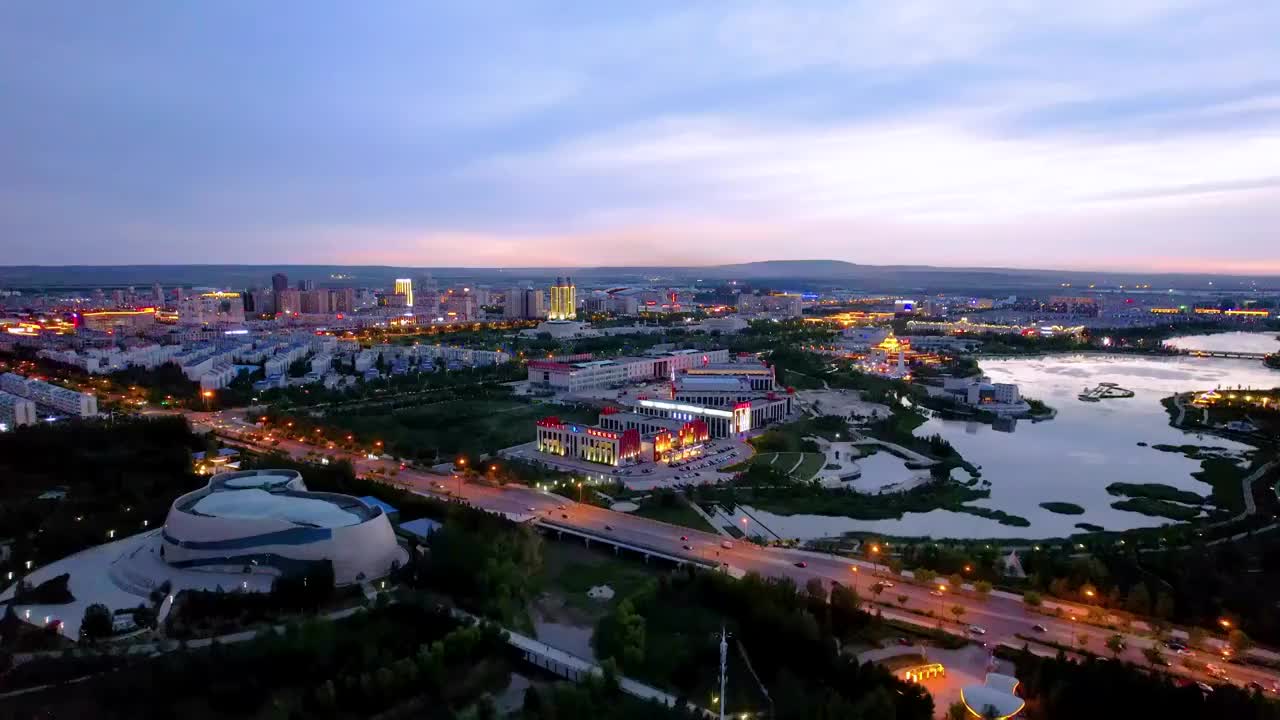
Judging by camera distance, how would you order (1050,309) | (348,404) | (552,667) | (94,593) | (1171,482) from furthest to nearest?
1. (1050,309)
2. (348,404)
3. (1171,482)
4. (94,593)
5. (552,667)

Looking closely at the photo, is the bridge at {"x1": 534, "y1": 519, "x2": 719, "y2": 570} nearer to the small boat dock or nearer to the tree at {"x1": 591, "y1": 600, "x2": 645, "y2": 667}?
the tree at {"x1": 591, "y1": 600, "x2": 645, "y2": 667}

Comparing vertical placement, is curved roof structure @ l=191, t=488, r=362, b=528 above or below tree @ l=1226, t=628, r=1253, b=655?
above

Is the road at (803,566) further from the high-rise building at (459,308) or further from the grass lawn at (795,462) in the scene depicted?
the high-rise building at (459,308)

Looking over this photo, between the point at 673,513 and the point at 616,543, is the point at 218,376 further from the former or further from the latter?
the point at 616,543

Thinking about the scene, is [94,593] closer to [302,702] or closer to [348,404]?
[302,702]

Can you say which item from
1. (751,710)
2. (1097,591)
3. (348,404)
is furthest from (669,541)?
(348,404)

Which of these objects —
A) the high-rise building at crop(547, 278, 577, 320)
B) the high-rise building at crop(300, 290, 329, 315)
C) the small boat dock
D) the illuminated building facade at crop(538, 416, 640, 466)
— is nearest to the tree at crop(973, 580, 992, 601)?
the illuminated building facade at crop(538, 416, 640, 466)

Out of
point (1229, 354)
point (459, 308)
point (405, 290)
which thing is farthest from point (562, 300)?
point (1229, 354)
